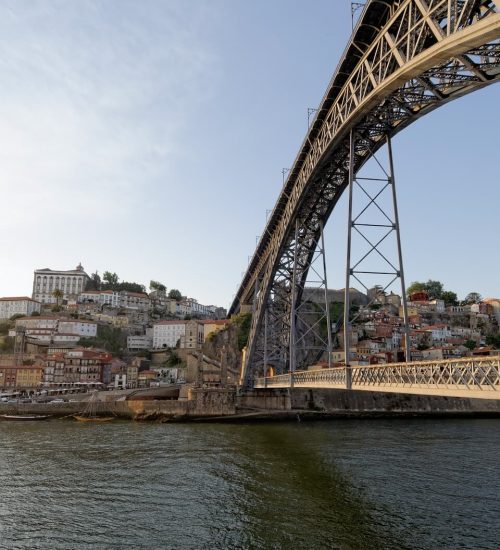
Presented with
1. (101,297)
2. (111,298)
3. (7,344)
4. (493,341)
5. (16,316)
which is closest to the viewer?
(493,341)

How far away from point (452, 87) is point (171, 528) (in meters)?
16.2

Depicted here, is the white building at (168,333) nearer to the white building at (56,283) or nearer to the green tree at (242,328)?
the green tree at (242,328)

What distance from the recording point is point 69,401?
53.9m

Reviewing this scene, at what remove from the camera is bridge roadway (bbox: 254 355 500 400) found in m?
10.9

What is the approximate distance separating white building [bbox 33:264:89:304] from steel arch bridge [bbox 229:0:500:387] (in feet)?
352

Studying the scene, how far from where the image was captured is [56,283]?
136m

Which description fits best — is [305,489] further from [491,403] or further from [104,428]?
[491,403]

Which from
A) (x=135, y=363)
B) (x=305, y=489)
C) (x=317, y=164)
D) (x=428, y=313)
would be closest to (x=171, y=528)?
(x=305, y=489)

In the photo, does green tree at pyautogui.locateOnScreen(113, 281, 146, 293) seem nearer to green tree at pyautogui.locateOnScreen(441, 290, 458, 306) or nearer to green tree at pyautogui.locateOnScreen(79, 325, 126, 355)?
green tree at pyautogui.locateOnScreen(79, 325, 126, 355)

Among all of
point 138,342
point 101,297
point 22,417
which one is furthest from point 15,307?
point 22,417

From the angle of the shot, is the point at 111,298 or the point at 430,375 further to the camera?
the point at 111,298

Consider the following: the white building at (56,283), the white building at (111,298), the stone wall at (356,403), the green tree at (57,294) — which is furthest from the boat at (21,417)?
the white building at (56,283)

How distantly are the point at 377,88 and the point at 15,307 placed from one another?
115241 mm

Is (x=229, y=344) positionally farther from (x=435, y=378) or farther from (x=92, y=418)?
(x=435, y=378)
